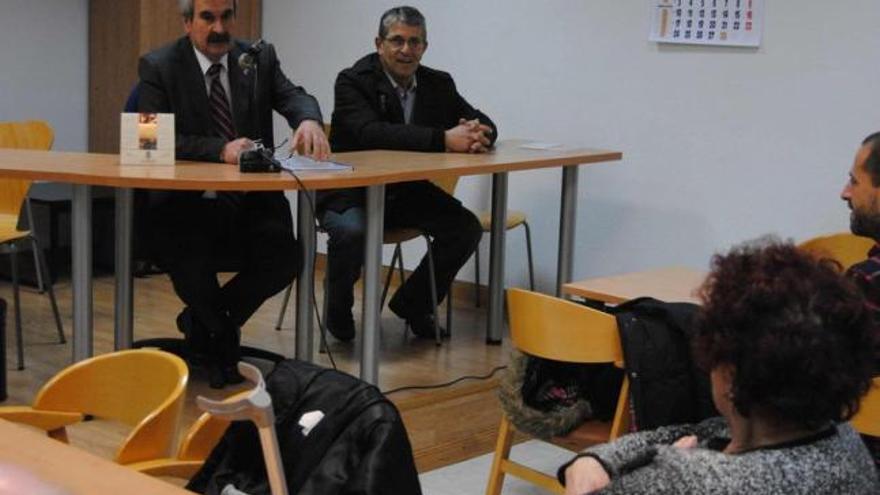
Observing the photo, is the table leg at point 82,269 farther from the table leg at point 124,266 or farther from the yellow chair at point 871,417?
the yellow chair at point 871,417

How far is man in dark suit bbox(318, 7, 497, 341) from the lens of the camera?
15.9 ft

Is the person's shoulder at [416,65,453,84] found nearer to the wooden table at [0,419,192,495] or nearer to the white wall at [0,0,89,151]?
the white wall at [0,0,89,151]

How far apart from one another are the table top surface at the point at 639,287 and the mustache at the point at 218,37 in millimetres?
1509

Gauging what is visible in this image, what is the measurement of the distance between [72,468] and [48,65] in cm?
504

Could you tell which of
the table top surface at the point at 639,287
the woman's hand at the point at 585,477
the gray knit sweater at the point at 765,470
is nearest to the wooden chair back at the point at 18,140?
the table top surface at the point at 639,287

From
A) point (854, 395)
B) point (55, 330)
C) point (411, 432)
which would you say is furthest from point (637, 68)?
point (854, 395)

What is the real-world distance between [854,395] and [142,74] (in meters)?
3.13

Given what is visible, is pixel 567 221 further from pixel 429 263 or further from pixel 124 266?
pixel 124 266

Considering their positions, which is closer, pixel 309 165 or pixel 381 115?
pixel 309 165

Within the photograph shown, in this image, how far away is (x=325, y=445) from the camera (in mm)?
2092

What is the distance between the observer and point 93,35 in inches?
258

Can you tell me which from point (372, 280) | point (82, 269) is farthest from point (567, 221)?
point (82, 269)

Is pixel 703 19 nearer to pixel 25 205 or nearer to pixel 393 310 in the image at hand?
pixel 393 310

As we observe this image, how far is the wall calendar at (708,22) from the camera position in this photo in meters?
5.03
